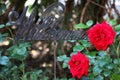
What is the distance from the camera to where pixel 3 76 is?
5.85 feet

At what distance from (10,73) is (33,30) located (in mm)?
282

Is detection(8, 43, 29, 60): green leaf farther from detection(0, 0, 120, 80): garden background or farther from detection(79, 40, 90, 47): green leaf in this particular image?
detection(79, 40, 90, 47): green leaf

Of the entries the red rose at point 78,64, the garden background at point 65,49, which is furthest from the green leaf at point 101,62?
the red rose at point 78,64

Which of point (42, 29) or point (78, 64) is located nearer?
point (78, 64)

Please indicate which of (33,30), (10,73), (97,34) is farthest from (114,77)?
(10,73)

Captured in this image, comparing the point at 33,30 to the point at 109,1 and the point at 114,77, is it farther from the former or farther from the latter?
the point at 109,1

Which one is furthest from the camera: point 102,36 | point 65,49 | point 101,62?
point 65,49

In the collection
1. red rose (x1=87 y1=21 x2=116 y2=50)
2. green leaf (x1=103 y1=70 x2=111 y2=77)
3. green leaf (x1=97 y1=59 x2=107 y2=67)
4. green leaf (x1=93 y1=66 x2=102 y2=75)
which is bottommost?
green leaf (x1=103 y1=70 x2=111 y2=77)

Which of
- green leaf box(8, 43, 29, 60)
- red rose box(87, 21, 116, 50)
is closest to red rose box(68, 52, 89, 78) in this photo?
red rose box(87, 21, 116, 50)

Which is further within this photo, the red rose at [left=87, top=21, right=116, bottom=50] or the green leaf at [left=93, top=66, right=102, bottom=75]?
the green leaf at [left=93, top=66, right=102, bottom=75]

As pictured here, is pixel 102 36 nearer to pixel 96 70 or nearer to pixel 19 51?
pixel 96 70

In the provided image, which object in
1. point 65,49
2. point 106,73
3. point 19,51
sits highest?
point 19,51

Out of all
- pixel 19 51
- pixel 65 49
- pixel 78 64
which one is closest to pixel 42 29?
pixel 19 51

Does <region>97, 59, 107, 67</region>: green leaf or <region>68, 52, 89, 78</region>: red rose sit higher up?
<region>68, 52, 89, 78</region>: red rose
